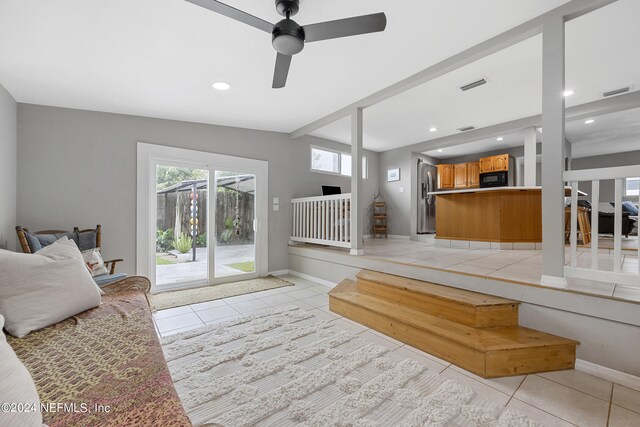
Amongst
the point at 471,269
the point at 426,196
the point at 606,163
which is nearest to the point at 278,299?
the point at 471,269

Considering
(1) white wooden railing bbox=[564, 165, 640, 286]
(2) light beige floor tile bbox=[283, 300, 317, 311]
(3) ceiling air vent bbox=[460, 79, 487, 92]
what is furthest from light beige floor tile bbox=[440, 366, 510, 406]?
(3) ceiling air vent bbox=[460, 79, 487, 92]

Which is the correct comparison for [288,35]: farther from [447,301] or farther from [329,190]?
[329,190]

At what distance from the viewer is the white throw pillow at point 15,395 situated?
2.00ft

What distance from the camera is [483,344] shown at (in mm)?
1972

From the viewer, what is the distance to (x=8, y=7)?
1.90m

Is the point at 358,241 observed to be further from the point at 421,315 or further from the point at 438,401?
the point at 438,401

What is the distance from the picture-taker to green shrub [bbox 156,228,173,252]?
13.3 ft

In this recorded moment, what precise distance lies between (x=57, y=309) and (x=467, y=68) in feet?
13.5

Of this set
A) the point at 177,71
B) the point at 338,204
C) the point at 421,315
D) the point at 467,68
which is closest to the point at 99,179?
the point at 177,71

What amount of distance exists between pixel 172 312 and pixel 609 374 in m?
3.96

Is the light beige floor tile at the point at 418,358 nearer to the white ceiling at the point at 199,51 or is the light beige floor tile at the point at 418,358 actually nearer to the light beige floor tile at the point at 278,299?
the light beige floor tile at the point at 278,299

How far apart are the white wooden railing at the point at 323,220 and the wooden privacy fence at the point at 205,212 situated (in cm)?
87

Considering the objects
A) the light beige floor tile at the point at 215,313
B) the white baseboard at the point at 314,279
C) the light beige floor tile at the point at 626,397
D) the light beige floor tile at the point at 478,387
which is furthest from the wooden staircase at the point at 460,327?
the light beige floor tile at the point at 215,313

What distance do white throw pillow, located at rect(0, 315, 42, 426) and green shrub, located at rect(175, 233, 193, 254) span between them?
3722mm
